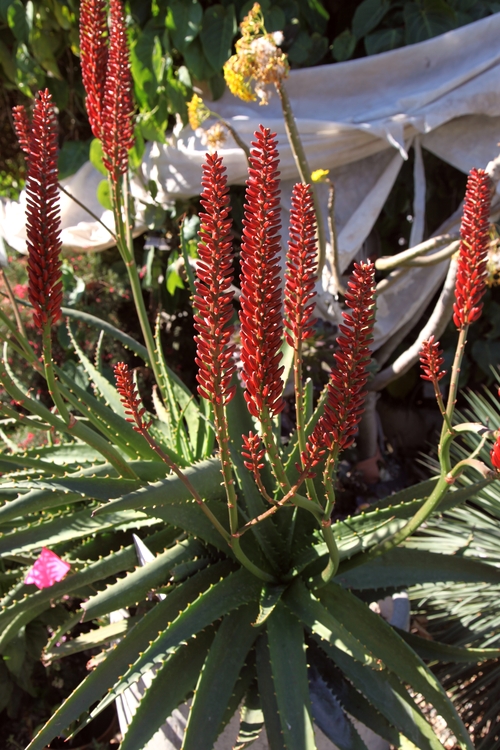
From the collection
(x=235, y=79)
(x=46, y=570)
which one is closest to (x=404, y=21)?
(x=235, y=79)

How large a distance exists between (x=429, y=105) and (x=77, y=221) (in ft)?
4.86

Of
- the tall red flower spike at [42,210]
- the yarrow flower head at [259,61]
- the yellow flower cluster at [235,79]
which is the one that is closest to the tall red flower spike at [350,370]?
the tall red flower spike at [42,210]

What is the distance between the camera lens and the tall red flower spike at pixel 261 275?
57cm

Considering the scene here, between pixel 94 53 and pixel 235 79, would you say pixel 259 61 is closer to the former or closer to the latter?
pixel 235 79

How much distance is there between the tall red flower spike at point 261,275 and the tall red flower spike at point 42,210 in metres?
0.30

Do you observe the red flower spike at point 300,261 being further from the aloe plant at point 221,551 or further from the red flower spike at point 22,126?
the red flower spike at point 22,126

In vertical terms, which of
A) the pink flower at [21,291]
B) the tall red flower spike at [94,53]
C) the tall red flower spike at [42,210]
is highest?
the pink flower at [21,291]

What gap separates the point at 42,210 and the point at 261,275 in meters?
0.34

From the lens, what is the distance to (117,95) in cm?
104

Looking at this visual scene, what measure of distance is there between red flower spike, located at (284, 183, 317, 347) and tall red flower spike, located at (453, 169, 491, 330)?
8.2 inches

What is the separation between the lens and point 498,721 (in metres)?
1.40

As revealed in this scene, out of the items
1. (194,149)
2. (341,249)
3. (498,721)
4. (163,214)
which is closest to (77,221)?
(163,214)

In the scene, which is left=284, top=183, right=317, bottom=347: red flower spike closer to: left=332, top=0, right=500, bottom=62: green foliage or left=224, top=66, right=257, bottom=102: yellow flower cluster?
left=224, top=66, right=257, bottom=102: yellow flower cluster

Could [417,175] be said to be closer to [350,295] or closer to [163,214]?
[163,214]
